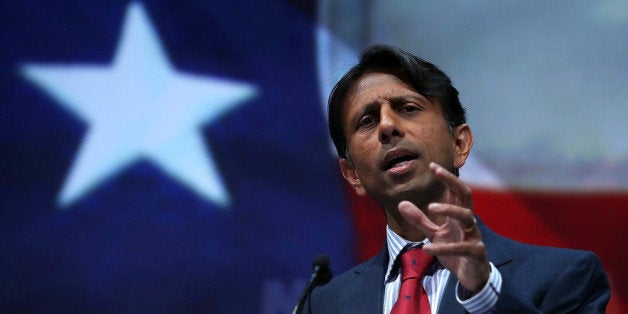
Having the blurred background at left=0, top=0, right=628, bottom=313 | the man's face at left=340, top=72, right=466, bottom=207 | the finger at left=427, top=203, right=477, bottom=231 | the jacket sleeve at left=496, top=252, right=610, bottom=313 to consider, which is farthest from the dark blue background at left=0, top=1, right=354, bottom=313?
the finger at left=427, top=203, right=477, bottom=231

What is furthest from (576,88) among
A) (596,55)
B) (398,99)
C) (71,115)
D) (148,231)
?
(71,115)

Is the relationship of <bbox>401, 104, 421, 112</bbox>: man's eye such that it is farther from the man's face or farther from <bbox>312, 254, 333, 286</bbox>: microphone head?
<bbox>312, 254, 333, 286</bbox>: microphone head

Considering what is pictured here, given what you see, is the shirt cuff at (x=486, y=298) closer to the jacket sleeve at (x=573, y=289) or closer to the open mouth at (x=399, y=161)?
the jacket sleeve at (x=573, y=289)

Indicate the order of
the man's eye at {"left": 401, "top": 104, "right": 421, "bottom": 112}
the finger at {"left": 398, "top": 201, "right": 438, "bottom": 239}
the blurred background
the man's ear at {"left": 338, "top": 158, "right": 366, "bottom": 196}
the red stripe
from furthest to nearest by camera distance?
the blurred background < the red stripe < the man's ear at {"left": 338, "top": 158, "right": 366, "bottom": 196} < the man's eye at {"left": 401, "top": 104, "right": 421, "bottom": 112} < the finger at {"left": 398, "top": 201, "right": 438, "bottom": 239}

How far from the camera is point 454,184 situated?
1.42 m

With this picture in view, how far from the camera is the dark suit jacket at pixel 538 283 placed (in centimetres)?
167

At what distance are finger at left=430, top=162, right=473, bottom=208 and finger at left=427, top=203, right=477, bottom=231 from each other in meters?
0.04

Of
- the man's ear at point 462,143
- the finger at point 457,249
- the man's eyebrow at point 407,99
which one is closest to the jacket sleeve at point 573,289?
the finger at point 457,249

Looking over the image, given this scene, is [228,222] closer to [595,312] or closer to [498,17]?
[498,17]

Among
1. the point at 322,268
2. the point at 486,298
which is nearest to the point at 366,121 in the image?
the point at 322,268

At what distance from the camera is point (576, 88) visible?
2.96 m

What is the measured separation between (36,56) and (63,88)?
188 mm

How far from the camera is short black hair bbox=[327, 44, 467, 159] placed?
2.13m

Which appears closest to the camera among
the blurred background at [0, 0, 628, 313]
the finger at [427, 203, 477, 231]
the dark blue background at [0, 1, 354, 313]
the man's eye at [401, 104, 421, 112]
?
the finger at [427, 203, 477, 231]
